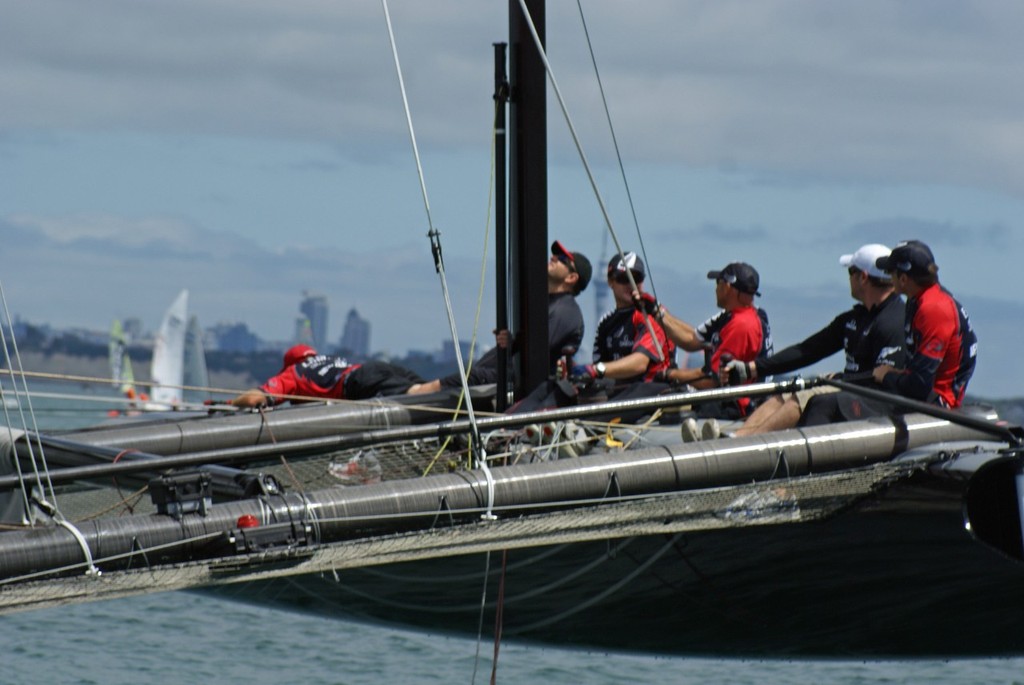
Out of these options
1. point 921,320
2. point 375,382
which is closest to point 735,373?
point 921,320

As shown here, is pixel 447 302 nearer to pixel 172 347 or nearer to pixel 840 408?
pixel 840 408

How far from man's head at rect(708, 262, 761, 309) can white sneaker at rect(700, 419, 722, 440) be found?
1.65m

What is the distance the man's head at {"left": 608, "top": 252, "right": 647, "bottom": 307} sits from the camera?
9.61m

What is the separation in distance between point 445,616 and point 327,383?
116 inches

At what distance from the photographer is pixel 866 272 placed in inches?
325

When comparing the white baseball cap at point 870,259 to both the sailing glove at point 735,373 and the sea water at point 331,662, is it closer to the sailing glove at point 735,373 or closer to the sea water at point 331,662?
the sailing glove at point 735,373

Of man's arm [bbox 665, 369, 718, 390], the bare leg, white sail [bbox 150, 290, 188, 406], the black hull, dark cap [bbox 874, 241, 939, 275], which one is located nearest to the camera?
the black hull

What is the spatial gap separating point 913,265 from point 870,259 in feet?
2.23

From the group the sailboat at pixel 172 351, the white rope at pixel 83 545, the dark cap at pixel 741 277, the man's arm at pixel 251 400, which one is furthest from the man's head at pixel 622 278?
the sailboat at pixel 172 351

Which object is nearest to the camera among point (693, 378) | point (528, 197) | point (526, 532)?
point (526, 532)

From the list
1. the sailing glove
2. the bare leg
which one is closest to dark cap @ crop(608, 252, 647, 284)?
the sailing glove

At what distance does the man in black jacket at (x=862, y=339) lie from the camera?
318 inches

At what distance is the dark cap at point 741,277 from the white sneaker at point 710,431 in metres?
1.65

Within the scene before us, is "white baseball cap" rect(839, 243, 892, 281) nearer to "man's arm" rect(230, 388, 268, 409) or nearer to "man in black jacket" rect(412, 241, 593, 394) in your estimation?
"man in black jacket" rect(412, 241, 593, 394)
